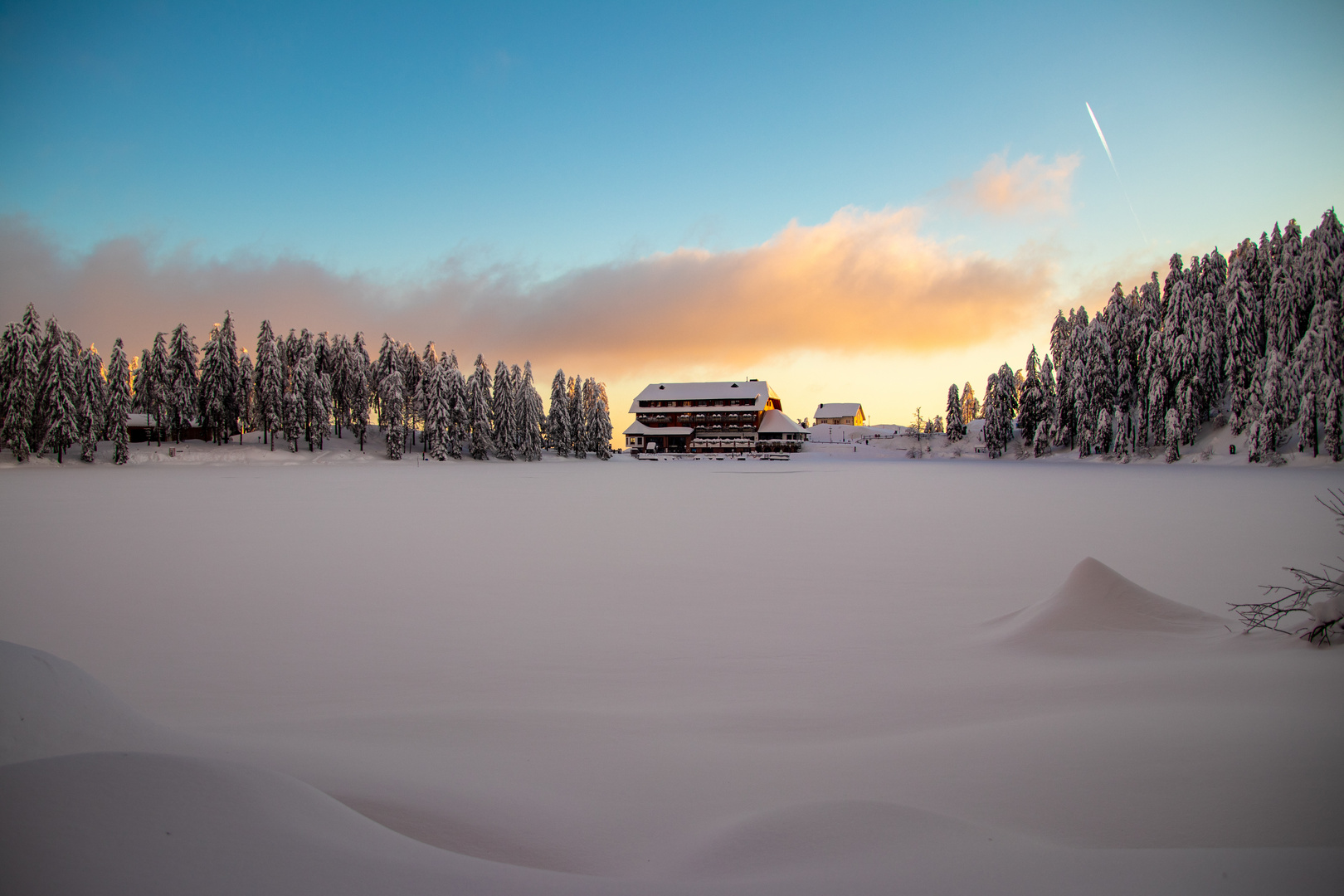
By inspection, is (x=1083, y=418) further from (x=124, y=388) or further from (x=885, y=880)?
(x=124, y=388)

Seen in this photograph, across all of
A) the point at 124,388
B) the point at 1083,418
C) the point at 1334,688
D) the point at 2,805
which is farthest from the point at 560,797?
the point at 1083,418

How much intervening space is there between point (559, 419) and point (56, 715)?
259 ft

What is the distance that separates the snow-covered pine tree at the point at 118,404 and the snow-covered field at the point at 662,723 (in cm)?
5034

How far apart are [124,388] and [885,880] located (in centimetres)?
6716

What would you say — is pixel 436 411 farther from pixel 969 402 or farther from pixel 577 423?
pixel 969 402

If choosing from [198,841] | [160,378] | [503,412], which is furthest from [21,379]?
[198,841]

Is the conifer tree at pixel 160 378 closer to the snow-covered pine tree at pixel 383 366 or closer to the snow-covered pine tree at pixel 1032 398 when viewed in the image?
the snow-covered pine tree at pixel 383 366

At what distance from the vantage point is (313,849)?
6.87 feet

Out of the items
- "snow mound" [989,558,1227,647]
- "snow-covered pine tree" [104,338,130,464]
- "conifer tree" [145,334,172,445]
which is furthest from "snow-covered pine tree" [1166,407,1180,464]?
"conifer tree" [145,334,172,445]

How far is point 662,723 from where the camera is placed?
180 inches

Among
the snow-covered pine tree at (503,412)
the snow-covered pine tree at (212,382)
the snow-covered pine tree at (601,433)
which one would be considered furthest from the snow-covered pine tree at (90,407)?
the snow-covered pine tree at (601,433)

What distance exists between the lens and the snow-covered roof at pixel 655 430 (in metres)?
95.8

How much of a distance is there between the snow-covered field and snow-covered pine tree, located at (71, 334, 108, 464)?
49.2 metres

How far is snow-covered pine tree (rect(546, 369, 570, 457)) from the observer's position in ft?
261
